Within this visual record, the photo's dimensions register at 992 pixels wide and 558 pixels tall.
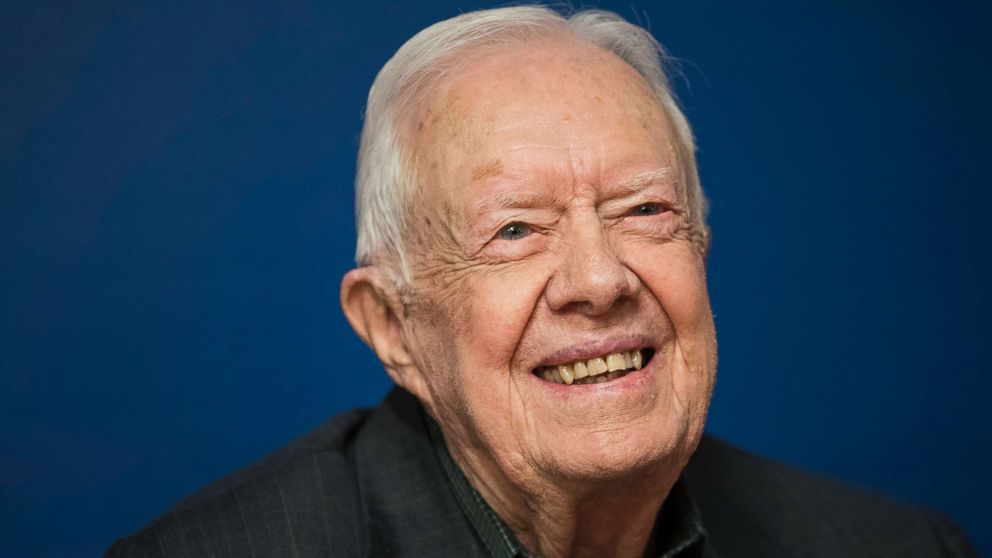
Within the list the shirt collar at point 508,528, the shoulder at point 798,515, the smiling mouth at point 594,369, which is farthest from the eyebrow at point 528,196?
the shoulder at point 798,515

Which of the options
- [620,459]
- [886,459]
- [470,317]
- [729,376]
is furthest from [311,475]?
[886,459]

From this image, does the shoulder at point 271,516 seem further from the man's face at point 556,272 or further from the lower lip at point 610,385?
the lower lip at point 610,385

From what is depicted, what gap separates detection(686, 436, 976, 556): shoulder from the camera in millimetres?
2768

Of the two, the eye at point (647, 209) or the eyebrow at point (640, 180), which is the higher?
the eyebrow at point (640, 180)

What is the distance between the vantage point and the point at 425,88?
2.39m

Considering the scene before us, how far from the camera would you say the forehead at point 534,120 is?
2217mm

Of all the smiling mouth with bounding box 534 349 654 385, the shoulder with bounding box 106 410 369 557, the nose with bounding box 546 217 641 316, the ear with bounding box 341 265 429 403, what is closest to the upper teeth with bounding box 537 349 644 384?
the smiling mouth with bounding box 534 349 654 385

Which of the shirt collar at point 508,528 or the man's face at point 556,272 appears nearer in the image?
the man's face at point 556,272

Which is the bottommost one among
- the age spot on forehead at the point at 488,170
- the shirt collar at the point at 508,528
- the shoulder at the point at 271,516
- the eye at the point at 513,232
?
the shirt collar at the point at 508,528

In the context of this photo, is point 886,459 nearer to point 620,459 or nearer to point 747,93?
point 747,93

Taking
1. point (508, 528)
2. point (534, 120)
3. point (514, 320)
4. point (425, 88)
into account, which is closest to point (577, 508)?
point (508, 528)

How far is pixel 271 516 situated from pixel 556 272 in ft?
2.63

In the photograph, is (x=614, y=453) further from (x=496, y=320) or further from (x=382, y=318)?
(x=382, y=318)

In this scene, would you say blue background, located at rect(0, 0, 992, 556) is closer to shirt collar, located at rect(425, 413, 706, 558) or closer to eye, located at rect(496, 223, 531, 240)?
shirt collar, located at rect(425, 413, 706, 558)
